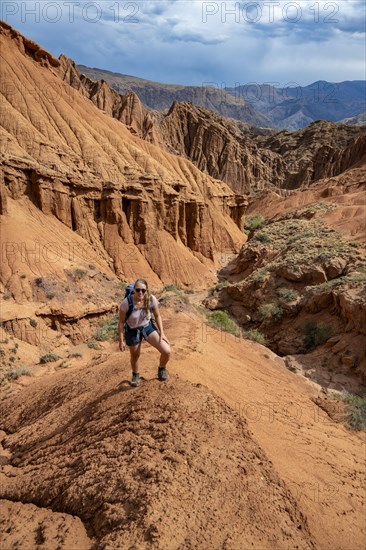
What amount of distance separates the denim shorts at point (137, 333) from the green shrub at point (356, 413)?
5.04 metres

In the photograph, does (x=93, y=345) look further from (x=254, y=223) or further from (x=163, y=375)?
(x=254, y=223)

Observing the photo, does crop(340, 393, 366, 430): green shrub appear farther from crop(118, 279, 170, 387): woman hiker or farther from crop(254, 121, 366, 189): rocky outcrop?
crop(254, 121, 366, 189): rocky outcrop

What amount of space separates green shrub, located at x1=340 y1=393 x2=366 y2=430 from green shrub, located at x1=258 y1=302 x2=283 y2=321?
7841mm

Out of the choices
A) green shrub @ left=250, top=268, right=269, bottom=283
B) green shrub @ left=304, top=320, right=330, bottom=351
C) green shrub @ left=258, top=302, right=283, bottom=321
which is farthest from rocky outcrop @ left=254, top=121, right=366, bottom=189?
green shrub @ left=304, top=320, right=330, bottom=351

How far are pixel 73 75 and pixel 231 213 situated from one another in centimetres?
3382

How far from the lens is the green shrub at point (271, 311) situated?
54.7 ft

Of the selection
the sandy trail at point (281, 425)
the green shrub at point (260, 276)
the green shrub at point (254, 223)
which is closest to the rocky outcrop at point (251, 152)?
the green shrub at point (254, 223)

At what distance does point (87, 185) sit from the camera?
81.2ft

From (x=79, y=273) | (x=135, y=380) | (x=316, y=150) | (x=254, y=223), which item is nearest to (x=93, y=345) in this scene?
(x=135, y=380)

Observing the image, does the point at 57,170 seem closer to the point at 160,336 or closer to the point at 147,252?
the point at 147,252

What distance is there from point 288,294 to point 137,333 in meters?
13.2

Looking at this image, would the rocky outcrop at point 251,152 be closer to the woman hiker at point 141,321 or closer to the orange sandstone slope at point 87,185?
the orange sandstone slope at point 87,185

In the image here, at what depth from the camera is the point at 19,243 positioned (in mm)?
18375

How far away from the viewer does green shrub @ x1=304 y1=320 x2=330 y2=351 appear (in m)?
13.8
